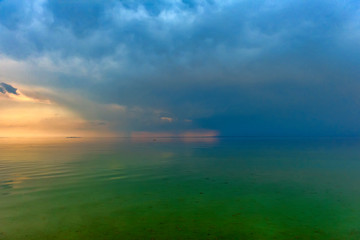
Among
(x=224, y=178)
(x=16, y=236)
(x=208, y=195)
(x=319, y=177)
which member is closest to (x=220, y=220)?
(x=208, y=195)

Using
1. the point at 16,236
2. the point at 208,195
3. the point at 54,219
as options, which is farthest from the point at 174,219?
the point at 16,236

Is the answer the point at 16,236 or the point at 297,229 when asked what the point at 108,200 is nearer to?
the point at 16,236

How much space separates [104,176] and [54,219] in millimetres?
12291

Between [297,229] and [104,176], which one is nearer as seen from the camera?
[297,229]

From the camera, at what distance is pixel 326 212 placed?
1311 cm

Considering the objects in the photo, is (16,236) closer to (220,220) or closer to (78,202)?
(78,202)

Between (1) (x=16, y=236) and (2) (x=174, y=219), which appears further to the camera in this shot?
(2) (x=174, y=219)

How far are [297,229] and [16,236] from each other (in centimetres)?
1344

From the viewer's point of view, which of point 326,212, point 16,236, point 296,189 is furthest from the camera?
point 296,189

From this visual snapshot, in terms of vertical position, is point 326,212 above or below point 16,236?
below

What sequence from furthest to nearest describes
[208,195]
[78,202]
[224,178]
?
[224,178], [208,195], [78,202]

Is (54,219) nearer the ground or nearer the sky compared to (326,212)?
nearer the sky

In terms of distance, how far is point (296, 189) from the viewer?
18.7 m

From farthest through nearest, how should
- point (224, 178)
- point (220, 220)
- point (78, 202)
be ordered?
point (224, 178) < point (78, 202) < point (220, 220)
